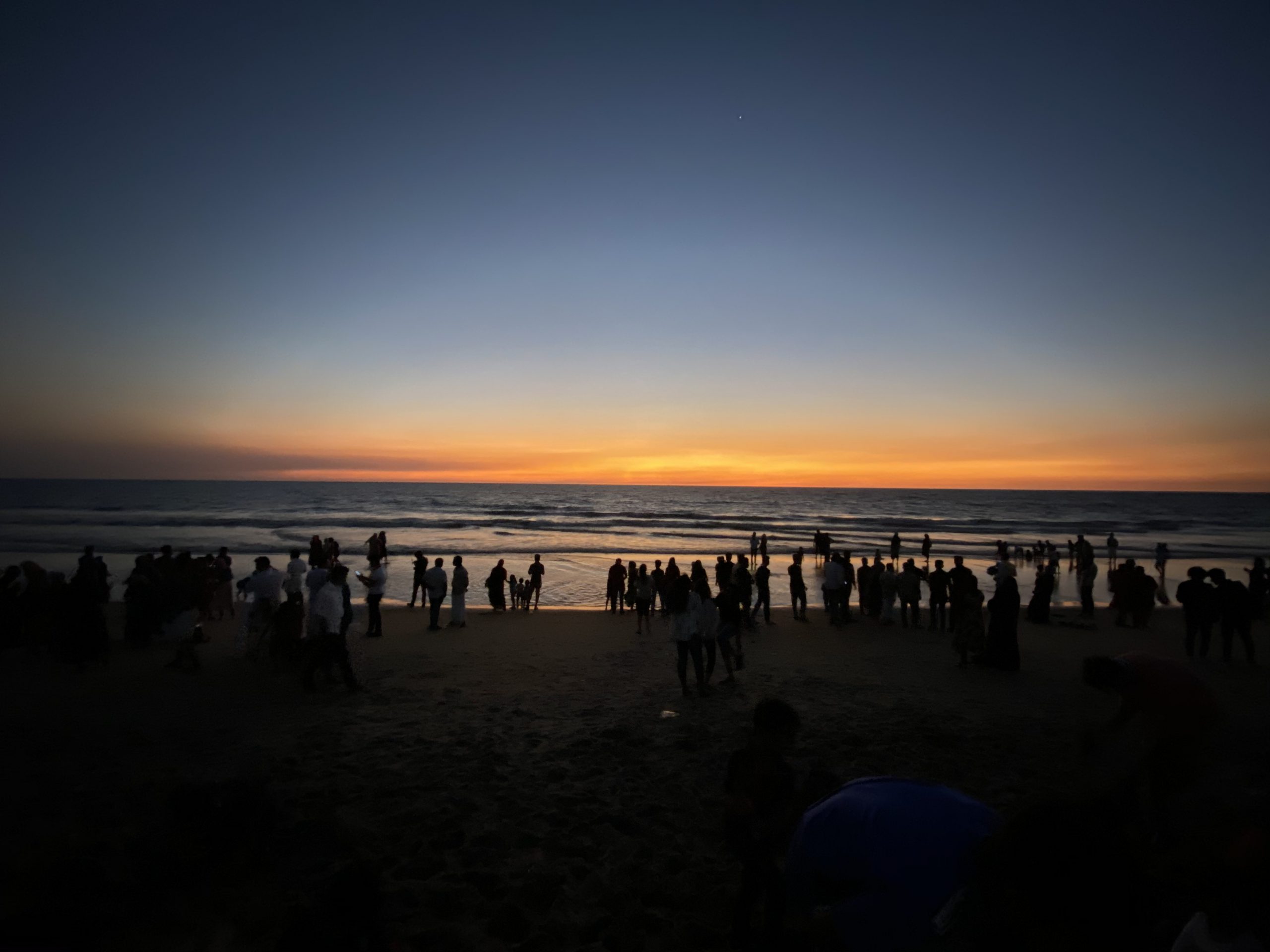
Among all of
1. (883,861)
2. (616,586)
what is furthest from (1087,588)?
(883,861)

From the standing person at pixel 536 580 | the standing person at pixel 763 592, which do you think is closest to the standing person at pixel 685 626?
the standing person at pixel 763 592

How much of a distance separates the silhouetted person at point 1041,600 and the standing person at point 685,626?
389 inches

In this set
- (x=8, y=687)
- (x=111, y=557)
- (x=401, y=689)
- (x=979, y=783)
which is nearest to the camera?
(x=979, y=783)

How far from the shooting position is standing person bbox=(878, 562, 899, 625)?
15539 mm

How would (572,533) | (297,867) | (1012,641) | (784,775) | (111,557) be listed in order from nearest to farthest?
(784,775)
(297,867)
(1012,641)
(111,557)
(572,533)

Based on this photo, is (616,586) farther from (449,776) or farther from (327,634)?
(449,776)

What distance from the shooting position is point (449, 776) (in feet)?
20.3

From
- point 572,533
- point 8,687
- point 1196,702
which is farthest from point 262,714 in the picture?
point 572,533

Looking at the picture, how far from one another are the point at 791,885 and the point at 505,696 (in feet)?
25.1

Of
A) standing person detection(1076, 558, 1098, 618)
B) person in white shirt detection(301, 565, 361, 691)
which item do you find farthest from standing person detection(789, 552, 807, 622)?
person in white shirt detection(301, 565, 361, 691)

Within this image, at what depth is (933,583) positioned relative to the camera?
14984 mm

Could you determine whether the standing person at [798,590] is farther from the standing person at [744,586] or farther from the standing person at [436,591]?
the standing person at [436,591]

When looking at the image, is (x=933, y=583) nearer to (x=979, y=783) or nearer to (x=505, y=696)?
(x=979, y=783)

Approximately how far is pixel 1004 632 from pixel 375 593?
11788 millimetres
